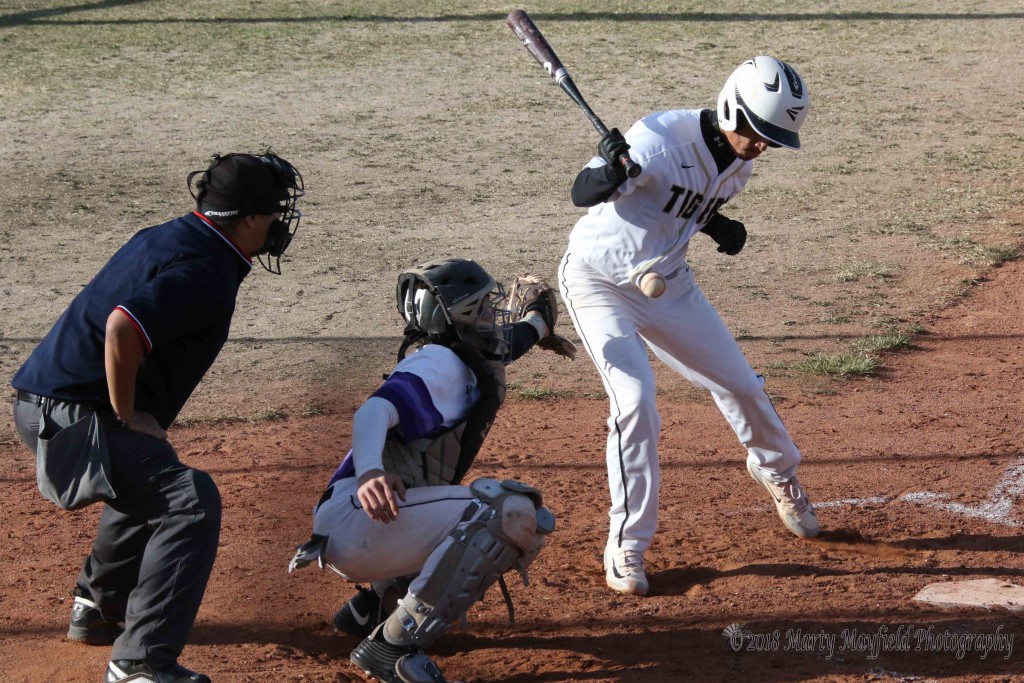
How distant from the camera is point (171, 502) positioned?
3.60m

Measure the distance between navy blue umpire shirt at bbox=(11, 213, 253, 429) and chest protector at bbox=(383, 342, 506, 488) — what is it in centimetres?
68

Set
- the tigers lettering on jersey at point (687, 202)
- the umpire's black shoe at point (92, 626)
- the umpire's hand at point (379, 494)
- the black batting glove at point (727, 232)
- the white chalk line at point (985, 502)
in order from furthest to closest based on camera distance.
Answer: the white chalk line at point (985, 502), the black batting glove at point (727, 232), the tigers lettering on jersey at point (687, 202), the umpire's black shoe at point (92, 626), the umpire's hand at point (379, 494)

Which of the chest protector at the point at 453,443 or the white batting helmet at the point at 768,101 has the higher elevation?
the white batting helmet at the point at 768,101

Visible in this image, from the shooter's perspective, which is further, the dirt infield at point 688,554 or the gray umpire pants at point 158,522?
the dirt infield at point 688,554

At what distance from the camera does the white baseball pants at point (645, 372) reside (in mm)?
4438

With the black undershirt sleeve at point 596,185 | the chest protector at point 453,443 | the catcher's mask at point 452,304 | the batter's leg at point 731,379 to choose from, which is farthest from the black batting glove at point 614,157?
the chest protector at point 453,443

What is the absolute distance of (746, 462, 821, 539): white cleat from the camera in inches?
194

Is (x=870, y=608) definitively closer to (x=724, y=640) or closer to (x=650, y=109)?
(x=724, y=640)

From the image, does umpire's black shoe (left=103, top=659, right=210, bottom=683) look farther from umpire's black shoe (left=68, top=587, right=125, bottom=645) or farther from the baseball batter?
the baseball batter

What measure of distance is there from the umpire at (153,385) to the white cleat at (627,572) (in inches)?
62.3

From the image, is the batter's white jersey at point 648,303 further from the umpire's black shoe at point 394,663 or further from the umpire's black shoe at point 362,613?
the umpire's black shoe at point 394,663

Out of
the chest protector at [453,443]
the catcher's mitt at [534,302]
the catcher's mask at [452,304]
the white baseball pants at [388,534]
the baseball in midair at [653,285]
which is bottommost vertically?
the white baseball pants at [388,534]

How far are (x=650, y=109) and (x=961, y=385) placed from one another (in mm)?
6945

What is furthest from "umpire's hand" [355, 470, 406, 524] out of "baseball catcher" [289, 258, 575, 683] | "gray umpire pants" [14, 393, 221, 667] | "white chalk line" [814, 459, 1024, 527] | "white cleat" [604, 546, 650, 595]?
"white chalk line" [814, 459, 1024, 527]
